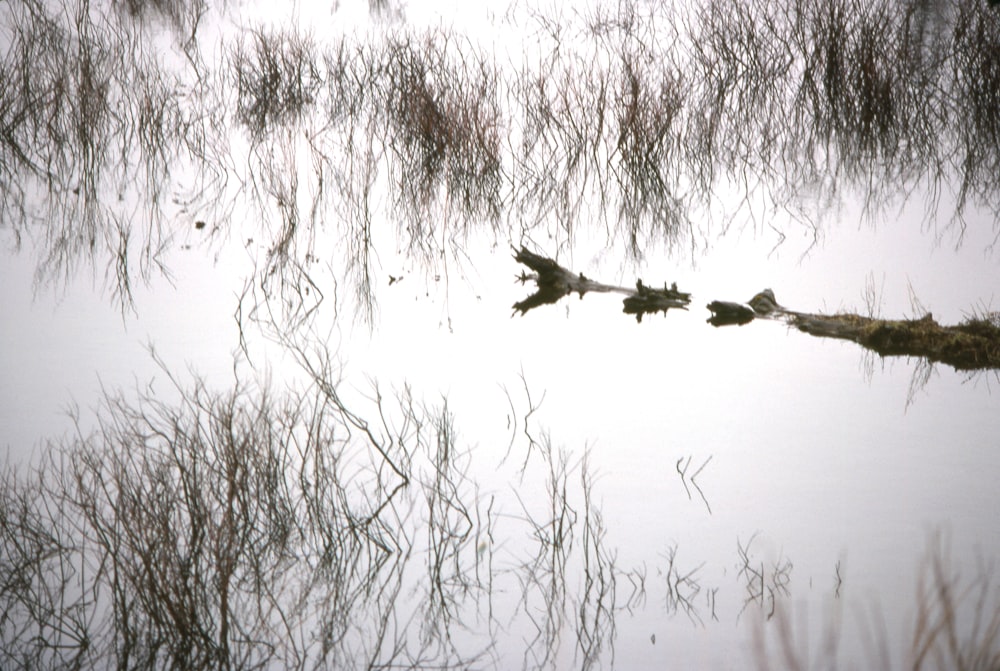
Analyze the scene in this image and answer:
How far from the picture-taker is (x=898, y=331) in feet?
7.75

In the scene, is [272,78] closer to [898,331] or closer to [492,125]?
[492,125]

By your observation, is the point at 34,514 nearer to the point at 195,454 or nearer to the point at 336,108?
the point at 195,454

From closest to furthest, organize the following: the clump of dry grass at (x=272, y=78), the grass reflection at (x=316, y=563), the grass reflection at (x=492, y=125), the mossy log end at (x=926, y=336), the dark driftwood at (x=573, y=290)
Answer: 1. the grass reflection at (x=316, y=563)
2. the mossy log end at (x=926, y=336)
3. the dark driftwood at (x=573, y=290)
4. the grass reflection at (x=492, y=125)
5. the clump of dry grass at (x=272, y=78)

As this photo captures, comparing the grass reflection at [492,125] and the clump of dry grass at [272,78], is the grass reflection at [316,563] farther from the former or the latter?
the clump of dry grass at [272,78]

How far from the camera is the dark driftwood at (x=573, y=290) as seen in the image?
2449 millimetres

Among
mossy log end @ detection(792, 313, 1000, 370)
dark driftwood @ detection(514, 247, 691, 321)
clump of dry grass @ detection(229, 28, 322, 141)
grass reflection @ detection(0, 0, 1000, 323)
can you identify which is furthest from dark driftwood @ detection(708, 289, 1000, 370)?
clump of dry grass @ detection(229, 28, 322, 141)

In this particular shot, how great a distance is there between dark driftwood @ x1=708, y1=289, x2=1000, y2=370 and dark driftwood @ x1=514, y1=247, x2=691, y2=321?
120 mm

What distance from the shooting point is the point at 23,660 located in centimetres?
157

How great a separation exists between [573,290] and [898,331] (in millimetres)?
872

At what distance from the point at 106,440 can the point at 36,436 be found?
0.61 ft

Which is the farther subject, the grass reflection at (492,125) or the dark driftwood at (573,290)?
the grass reflection at (492,125)

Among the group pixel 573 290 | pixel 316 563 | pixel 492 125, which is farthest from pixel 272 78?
pixel 316 563

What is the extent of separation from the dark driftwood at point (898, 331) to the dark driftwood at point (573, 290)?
0.39 ft

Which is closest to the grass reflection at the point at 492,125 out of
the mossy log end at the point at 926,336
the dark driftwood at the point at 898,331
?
the dark driftwood at the point at 898,331
